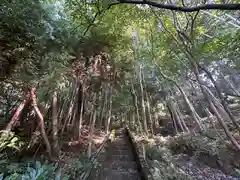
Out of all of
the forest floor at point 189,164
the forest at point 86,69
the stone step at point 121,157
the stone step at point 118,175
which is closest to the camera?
the forest at point 86,69

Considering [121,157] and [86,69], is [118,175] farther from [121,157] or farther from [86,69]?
[86,69]

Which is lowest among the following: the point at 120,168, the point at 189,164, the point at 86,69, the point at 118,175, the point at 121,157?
the point at 118,175

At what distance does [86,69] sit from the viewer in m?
6.32

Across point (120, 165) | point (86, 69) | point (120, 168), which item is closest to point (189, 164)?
point (120, 165)

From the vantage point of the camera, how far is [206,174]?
190 inches

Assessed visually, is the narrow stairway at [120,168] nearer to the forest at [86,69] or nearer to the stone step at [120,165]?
the stone step at [120,165]

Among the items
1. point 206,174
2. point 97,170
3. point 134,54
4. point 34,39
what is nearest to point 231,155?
point 206,174

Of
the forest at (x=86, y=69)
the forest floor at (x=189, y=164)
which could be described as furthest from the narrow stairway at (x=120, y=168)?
the forest floor at (x=189, y=164)

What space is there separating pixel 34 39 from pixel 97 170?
296cm

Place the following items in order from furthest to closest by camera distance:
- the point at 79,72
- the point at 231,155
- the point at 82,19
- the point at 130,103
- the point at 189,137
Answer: the point at 130,103 < the point at 189,137 < the point at 79,72 < the point at 231,155 < the point at 82,19

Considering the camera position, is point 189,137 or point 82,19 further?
point 189,137

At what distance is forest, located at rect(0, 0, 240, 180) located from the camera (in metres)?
3.28

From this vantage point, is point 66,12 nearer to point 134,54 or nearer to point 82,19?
point 82,19

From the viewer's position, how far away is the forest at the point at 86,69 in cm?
328
